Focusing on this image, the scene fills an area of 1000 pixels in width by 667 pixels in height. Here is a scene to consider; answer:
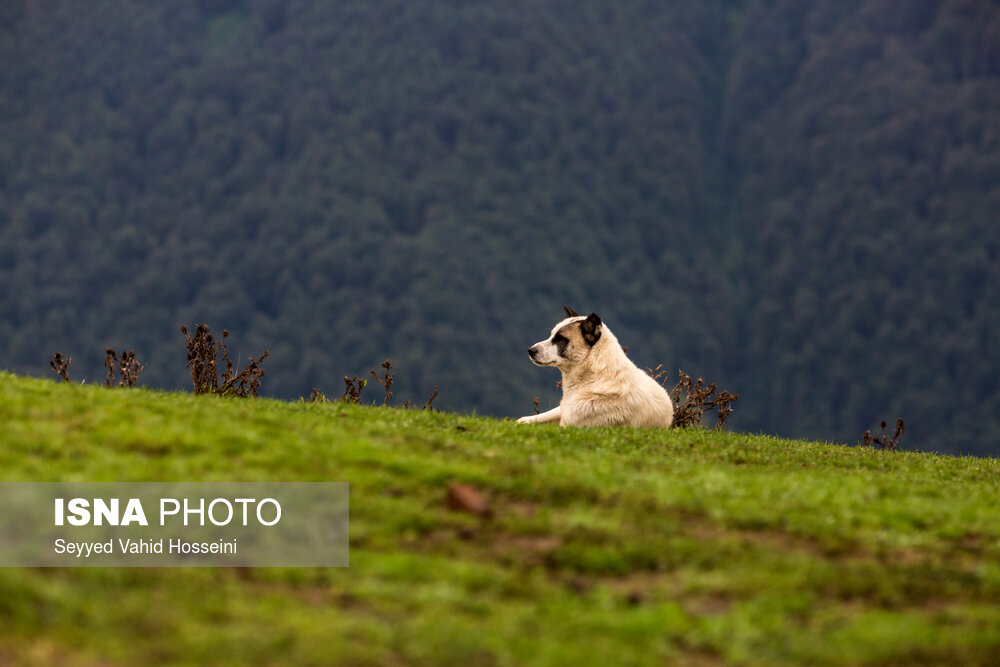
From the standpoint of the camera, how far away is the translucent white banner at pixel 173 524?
9312 millimetres

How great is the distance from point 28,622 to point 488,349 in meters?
152

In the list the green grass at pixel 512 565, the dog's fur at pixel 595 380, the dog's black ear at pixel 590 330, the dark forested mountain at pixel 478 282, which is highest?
the dark forested mountain at pixel 478 282

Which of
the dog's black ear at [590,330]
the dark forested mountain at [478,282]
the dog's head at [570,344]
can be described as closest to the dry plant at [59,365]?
the dog's head at [570,344]

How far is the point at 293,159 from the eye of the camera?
655ft

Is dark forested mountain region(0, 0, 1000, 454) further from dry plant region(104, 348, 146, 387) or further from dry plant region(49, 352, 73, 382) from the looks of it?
dry plant region(49, 352, 73, 382)

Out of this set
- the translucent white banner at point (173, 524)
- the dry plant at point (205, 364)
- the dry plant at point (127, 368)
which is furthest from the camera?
the dry plant at point (127, 368)

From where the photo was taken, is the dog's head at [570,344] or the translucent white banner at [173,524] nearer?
the translucent white banner at [173,524]

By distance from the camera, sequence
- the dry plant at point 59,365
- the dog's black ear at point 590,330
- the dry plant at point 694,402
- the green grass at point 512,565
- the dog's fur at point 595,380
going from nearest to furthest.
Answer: the green grass at point 512,565 → the dog's fur at point 595,380 → the dog's black ear at point 590,330 → the dry plant at point 59,365 → the dry plant at point 694,402

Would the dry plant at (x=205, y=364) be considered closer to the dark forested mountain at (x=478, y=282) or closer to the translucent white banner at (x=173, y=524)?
the translucent white banner at (x=173, y=524)

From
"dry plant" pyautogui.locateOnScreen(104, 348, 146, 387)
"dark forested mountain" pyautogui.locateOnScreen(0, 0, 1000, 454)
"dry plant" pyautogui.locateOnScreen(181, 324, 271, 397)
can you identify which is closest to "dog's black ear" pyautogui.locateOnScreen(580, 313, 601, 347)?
"dry plant" pyautogui.locateOnScreen(181, 324, 271, 397)

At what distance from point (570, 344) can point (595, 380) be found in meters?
0.75

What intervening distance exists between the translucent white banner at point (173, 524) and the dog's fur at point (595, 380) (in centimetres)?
833

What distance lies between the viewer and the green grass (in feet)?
26.4

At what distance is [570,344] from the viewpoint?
19.2m
